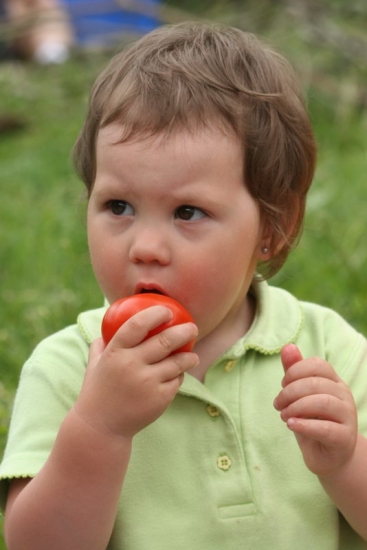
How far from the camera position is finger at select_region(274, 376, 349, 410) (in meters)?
1.73

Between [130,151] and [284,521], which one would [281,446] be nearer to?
[284,521]

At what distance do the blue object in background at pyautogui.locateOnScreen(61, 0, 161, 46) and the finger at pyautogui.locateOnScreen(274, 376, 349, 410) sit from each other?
4265 mm

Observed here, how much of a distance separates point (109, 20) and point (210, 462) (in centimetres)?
655

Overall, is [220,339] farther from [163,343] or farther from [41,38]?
[41,38]

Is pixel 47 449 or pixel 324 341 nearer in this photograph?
pixel 47 449

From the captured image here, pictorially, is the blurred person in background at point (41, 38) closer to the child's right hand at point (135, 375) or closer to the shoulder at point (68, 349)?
the shoulder at point (68, 349)

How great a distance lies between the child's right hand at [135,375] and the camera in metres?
1.64

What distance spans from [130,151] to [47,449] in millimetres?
552

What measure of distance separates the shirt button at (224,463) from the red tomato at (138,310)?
0.87 feet

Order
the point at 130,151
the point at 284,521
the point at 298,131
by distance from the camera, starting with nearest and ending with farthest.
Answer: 1. the point at 130,151
2. the point at 284,521
3. the point at 298,131

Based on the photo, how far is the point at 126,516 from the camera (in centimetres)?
186

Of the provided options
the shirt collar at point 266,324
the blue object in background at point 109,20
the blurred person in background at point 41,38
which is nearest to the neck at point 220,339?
the shirt collar at point 266,324

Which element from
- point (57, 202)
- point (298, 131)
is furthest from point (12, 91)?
point (298, 131)

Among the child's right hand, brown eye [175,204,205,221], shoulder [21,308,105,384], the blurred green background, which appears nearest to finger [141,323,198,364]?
the child's right hand
